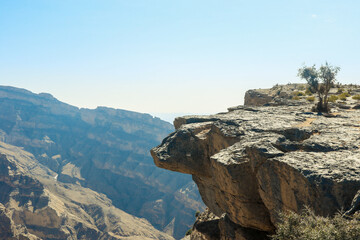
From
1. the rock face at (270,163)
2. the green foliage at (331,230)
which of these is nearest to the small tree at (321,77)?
the rock face at (270,163)

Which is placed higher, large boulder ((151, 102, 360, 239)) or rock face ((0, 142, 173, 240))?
large boulder ((151, 102, 360, 239))

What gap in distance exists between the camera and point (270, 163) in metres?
14.8

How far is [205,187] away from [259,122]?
1130cm

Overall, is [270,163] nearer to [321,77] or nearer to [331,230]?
[331,230]

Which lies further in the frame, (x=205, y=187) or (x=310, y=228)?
(x=205, y=187)

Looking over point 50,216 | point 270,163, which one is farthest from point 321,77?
point 50,216

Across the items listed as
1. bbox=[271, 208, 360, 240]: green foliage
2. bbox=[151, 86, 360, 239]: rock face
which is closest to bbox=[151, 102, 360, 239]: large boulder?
bbox=[151, 86, 360, 239]: rock face

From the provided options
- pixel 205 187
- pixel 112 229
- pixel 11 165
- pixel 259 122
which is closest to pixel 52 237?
pixel 112 229

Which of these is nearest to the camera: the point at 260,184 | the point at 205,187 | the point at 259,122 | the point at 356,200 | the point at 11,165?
the point at 356,200

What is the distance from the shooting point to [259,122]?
77.9ft

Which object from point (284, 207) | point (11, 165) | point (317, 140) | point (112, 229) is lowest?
point (112, 229)

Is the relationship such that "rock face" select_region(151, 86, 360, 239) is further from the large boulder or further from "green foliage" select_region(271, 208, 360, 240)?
"green foliage" select_region(271, 208, 360, 240)

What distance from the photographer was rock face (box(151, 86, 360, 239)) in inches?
468

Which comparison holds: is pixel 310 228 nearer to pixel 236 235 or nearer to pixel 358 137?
pixel 358 137
